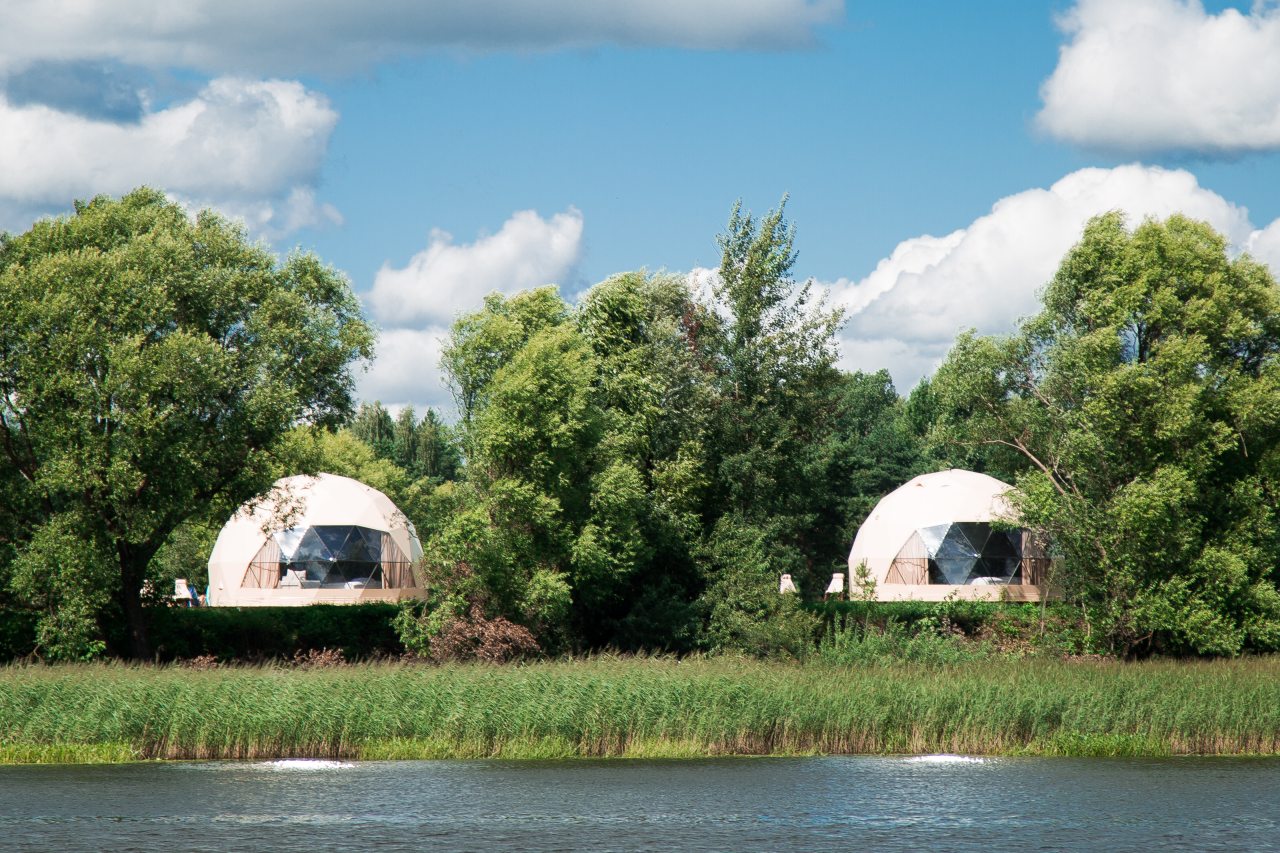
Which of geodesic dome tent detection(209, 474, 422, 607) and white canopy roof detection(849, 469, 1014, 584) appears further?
white canopy roof detection(849, 469, 1014, 584)

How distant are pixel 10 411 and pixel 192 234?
7.52 m

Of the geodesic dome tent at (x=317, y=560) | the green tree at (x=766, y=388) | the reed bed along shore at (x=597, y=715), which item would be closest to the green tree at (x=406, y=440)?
the geodesic dome tent at (x=317, y=560)

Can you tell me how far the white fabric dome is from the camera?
216 feet

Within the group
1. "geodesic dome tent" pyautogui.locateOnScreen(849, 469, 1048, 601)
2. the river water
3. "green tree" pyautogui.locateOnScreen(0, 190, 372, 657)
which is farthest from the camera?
"geodesic dome tent" pyautogui.locateOnScreen(849, 469, 1048, 601)

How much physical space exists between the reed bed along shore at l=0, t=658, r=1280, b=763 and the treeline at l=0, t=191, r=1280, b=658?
1089cm

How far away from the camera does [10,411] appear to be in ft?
138

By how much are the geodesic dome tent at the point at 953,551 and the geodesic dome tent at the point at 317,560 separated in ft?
68.5

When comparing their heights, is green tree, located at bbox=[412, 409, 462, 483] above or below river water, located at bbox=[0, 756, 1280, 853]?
above

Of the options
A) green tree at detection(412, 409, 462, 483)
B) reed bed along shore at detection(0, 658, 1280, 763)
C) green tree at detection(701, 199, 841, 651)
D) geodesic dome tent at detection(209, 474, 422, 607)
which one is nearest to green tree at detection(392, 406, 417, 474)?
green tree at detection(412, 409, 462, 483)

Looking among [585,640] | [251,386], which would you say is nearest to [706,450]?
[585,640]

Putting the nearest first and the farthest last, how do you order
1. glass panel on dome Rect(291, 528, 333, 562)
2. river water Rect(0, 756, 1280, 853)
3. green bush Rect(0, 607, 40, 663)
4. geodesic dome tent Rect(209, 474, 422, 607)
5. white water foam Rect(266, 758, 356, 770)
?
river water Rect(0, 756, 1280, 853)
white water foam Rect(266, 758, 356, 770)
green bush Rect(0, 607, 40, 663)
geodesic dome tent Rect(209, 474, 422, 607)
glass panel on dome Rect(291, 528, 333, 562)

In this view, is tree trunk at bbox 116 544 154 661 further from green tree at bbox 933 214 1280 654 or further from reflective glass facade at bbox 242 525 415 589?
green tree at bbox 933 214 1280 654

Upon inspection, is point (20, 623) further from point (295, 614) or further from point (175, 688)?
point (175, 688)

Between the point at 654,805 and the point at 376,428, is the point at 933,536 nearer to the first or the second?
the point at 654,805
